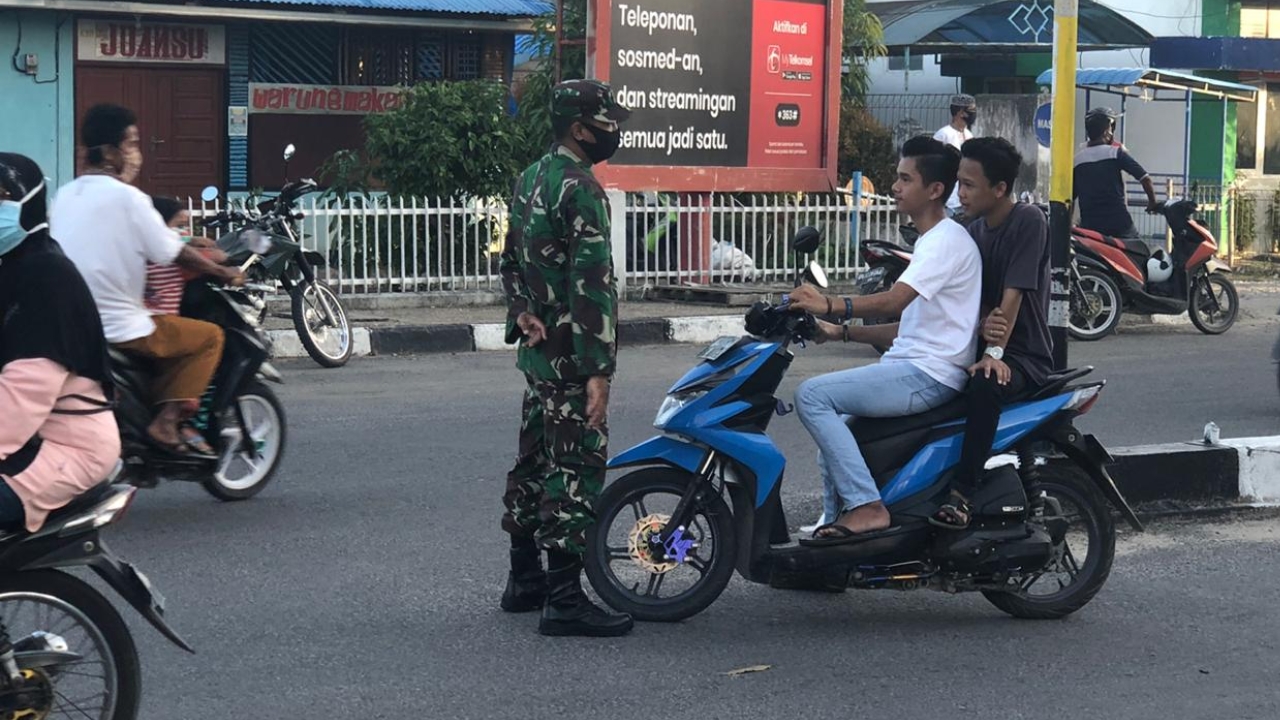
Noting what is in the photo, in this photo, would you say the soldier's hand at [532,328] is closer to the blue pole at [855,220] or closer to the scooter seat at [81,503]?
the scooter seat at [81,503]

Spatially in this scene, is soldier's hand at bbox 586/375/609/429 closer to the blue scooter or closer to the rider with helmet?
the blue scooter

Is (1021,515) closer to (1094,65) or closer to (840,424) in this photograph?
(840,424)

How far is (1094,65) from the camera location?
2712 centimetres

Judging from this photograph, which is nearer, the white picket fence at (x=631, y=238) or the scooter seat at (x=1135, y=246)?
the scooter seat at (x=1135, y=246)

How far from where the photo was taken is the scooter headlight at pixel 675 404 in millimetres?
5500

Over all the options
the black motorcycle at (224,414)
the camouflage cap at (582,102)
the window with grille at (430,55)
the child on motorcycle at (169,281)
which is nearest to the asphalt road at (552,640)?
the black motorcycle at (224,414)

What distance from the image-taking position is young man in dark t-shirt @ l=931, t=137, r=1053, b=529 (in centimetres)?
549

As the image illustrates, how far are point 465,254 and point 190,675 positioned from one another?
10158 millimetres

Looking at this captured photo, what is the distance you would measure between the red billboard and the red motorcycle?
365cm

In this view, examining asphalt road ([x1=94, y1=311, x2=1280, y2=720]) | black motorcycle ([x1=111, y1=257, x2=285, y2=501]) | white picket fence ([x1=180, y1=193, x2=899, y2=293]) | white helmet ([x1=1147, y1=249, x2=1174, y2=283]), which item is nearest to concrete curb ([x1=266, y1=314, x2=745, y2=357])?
white picket fence ([x1=180, y1=193, x2=899, y2=293])

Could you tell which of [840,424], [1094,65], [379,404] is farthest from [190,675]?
[1094,65]

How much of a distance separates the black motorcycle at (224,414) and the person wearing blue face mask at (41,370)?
8.19 ft

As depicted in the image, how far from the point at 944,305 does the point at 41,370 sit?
9.33 feet

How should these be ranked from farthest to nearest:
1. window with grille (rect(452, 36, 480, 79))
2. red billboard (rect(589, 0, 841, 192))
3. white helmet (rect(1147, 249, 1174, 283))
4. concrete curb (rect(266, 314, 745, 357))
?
window with grille (rect(452, 36, 480, 79)) → red billboard (rect(589, 0, 841, 192)) → white helmet (rect(1147, 249, 1174, 283)) → concrete curb (rect(266, 314, 745, 357))
